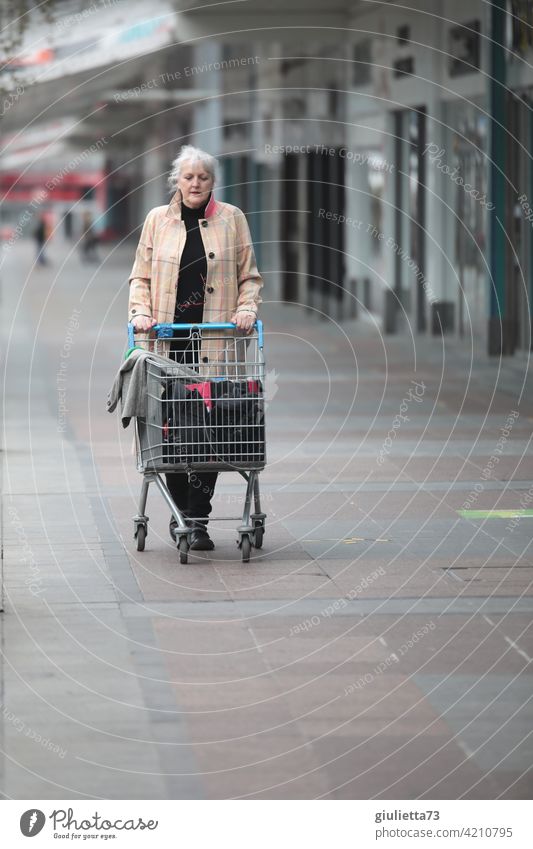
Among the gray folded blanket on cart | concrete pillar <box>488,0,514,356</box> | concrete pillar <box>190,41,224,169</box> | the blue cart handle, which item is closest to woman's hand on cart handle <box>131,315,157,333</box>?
the blue cart handle

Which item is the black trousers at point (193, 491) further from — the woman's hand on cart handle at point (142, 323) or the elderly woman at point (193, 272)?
the woman's hand on cart handle at point (142, 323)

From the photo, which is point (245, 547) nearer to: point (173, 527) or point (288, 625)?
point (173, 527)

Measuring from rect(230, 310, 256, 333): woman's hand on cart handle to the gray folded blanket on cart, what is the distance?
338 mm

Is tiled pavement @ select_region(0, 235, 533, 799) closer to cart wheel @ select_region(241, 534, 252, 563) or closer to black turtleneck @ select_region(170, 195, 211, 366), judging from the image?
cart wheel @ select_region(241, 534, 252, 563)

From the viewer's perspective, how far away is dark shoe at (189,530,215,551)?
8.66 metres

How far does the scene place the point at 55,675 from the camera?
20.6 feet

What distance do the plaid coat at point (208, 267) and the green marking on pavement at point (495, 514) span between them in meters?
1.92

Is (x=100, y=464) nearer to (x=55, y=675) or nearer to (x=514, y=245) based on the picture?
(x=55, y=675)

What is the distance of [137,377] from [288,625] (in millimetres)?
1757

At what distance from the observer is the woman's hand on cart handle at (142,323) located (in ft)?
27.8

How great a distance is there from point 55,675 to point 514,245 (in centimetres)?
1391

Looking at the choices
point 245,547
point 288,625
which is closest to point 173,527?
point 245,547

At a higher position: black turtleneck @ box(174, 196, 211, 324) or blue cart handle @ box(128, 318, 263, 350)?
black turtleneck @ box(174, 196, 211, 324)
